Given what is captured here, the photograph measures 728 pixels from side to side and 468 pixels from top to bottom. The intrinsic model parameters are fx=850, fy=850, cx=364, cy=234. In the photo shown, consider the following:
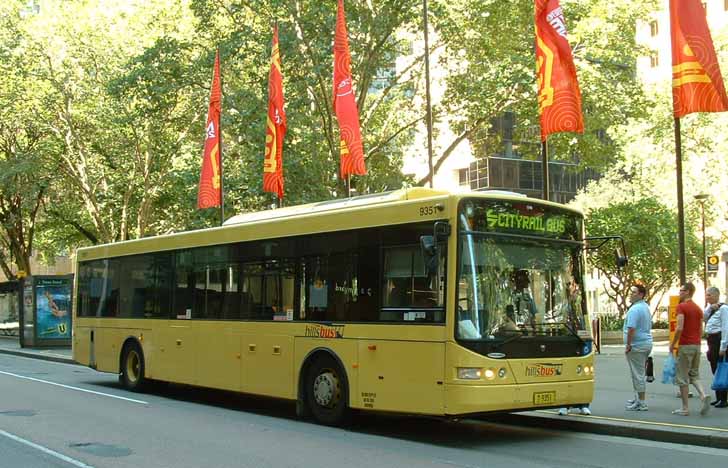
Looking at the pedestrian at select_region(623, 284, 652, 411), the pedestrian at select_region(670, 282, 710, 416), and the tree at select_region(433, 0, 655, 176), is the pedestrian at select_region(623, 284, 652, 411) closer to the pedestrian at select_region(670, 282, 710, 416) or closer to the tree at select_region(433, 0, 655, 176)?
the pedestrian at select_region(670, 282, 710, 416)

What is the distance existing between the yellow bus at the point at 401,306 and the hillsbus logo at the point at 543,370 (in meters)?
0.02

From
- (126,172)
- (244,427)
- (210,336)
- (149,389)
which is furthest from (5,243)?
(244,427)

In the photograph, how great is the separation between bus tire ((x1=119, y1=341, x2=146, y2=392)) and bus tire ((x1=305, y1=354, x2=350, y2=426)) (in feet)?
20.0

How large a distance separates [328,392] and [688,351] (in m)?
5.20

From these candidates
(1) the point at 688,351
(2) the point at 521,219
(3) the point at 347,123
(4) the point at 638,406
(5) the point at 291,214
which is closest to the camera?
(2) the point at 521,219

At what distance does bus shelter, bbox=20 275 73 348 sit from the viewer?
34531 mm

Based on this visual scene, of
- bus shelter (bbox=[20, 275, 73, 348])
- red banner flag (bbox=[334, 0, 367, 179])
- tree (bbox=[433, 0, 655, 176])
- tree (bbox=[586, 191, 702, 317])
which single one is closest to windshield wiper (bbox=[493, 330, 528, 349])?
red banner flag (bbox=[334, 0, 367, 179])

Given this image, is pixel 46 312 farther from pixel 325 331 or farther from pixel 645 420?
pixel 645 420

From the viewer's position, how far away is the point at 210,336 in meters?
15.3

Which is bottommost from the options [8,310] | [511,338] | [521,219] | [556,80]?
A: [8,310]

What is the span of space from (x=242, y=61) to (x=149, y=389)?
47.3 feet

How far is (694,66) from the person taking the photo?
13969 millimetres

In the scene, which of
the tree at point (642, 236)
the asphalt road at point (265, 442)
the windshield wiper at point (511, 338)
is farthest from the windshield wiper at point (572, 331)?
the tree at point (642, 236)

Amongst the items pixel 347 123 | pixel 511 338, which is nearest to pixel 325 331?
pixel 511 338
